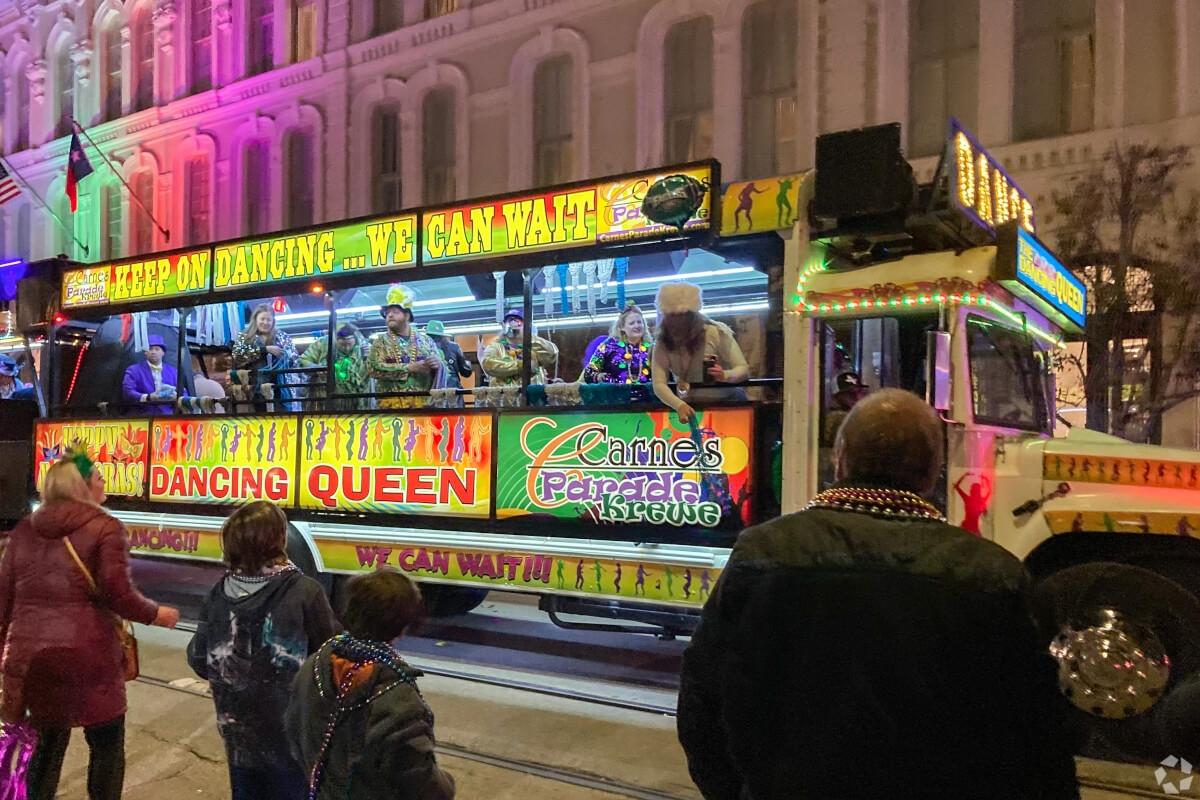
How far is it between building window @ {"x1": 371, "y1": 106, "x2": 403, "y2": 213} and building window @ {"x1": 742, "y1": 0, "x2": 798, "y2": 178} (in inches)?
311

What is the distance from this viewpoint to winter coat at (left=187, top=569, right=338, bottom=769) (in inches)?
121

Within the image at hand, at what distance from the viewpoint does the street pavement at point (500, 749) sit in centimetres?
463

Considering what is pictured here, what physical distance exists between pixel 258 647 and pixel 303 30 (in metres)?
20.9

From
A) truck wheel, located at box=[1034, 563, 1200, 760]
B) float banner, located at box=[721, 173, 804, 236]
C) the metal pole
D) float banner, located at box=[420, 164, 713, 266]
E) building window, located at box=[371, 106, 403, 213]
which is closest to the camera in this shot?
truck wheel, located at box=[1034, 563, 1200, 760]

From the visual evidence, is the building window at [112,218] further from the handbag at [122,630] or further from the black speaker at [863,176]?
the black speaker at [863,176]

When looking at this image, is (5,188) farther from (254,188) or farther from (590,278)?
(590,278)

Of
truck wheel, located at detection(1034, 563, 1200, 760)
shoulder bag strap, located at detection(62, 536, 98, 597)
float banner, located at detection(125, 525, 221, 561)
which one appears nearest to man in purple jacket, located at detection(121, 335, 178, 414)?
float banner, located at detection(125, 525, 221, 561)

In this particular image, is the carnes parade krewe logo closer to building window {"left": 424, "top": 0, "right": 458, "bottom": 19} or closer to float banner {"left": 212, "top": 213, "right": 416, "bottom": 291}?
float banner {"left": 212, "top": 213, "right": 416, "bottom": 291}

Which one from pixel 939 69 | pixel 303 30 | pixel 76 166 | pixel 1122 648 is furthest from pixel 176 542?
pixel 303 30

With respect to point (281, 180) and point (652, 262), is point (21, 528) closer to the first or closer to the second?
point (652, 262)

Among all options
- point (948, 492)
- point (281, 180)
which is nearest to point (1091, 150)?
point (948, 492)

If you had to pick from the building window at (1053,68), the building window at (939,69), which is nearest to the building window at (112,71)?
the building window at (939,69)

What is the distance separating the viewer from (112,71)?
973 inches

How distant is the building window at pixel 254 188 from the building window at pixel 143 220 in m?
3.50
